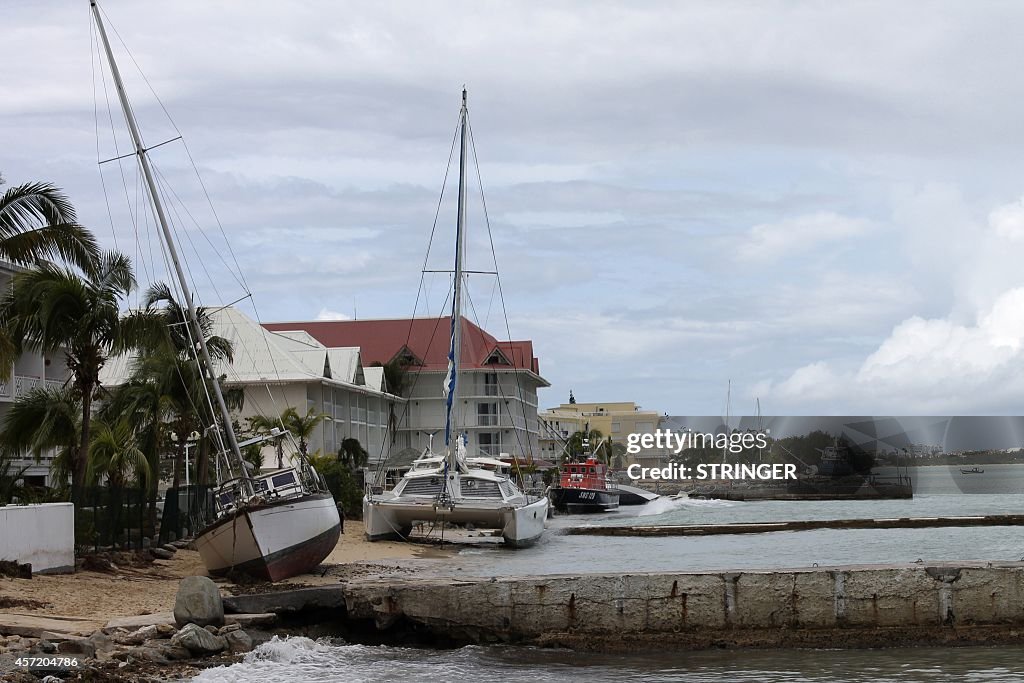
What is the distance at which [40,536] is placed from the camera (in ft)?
66.2

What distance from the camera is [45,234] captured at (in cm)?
2055

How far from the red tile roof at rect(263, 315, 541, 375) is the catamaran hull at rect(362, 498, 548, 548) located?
4791cm

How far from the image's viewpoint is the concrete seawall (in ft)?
51.5

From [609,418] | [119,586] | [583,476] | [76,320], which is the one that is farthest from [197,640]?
[609,418]

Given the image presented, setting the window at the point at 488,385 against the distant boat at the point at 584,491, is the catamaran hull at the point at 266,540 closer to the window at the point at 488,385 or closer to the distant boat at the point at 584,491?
the distant boat at the point at 584,491

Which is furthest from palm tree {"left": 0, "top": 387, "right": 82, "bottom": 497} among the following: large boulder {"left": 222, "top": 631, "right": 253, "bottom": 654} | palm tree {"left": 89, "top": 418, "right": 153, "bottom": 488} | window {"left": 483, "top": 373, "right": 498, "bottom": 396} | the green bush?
window {"left": 483, "top": 373, "right": 498, "bottom": 396}

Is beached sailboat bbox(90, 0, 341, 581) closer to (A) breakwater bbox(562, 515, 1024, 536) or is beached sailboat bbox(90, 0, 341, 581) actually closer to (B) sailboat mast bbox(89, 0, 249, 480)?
(B) sailboat mast bbox(89, 0, 249, 480)

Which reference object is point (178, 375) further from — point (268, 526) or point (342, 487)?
point (342, 487)

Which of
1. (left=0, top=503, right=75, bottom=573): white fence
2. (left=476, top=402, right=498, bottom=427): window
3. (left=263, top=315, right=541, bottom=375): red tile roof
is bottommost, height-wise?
(left=0, top=503, right=75, bottom=573): white fence

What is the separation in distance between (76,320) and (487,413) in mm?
62734

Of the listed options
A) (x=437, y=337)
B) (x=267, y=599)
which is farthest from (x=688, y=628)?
(x=437, y=337)

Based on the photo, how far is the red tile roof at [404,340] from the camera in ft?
289

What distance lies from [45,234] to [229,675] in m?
10.2

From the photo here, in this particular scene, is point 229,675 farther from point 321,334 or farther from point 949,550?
point 321,334
